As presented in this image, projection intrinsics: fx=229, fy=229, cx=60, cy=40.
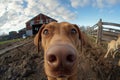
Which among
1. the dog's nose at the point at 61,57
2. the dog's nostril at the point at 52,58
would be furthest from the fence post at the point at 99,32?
the dog's nostril at the point at 52,58

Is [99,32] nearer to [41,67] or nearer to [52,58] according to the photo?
[41,67]

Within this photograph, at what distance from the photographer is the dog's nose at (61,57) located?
317cm

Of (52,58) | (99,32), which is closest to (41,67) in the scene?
(99,32)

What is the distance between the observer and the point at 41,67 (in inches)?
355

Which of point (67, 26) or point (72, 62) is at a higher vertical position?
point (67, 26)

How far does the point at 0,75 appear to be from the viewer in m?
9.30

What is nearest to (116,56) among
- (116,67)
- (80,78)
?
(116,67)

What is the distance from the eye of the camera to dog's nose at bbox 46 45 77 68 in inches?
125

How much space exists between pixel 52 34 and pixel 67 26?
41cm

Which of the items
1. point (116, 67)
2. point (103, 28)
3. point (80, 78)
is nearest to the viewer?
point (80, 78)

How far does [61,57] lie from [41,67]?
19.6ft

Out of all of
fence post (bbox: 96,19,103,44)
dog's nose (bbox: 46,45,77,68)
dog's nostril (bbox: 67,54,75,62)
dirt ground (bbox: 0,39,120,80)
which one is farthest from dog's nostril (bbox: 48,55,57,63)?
fence post (bbox: 96,19,103,44)

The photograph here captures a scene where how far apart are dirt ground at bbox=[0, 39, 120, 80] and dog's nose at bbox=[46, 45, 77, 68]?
5.01m

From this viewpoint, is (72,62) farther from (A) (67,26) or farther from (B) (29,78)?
(B) (29,78)
